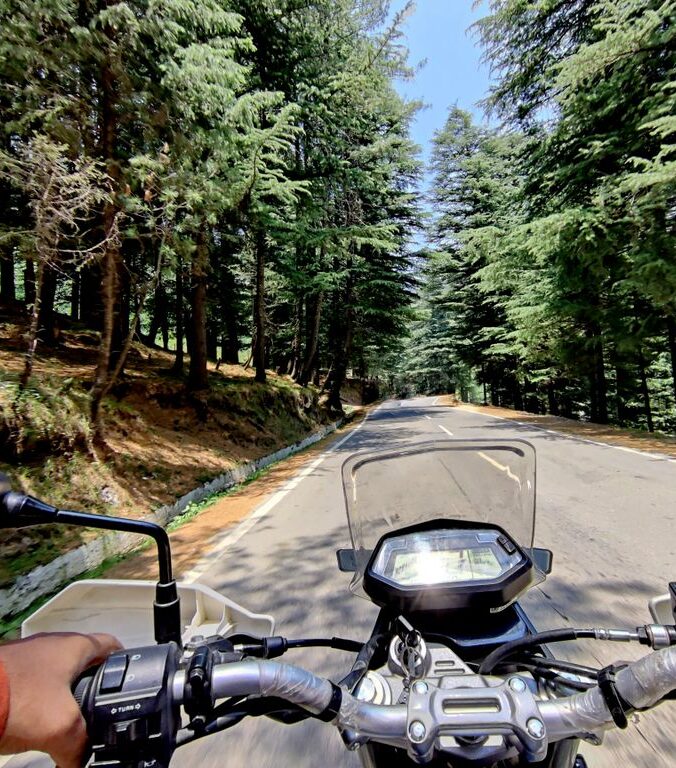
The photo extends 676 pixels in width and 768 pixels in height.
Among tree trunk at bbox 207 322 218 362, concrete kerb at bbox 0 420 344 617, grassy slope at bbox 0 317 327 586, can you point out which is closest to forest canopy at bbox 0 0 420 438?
grassy slope at bbox 0 317 327 586

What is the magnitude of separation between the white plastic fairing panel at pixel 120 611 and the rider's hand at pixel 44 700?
0.93 m

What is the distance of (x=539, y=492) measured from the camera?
260 inches

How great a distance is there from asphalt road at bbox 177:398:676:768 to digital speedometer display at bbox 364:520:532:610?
301 mm

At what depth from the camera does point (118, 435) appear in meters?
8.15

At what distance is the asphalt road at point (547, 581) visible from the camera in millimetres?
2080

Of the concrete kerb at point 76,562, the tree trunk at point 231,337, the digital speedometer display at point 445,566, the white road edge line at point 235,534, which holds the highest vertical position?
the tree trunk at point 231,337

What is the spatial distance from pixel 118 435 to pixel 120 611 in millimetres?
6724

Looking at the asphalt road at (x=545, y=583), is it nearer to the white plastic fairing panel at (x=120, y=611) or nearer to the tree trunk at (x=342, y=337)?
the white plastic fairing panel at (x=120, y=611)

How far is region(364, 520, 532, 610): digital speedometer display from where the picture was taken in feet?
4.95

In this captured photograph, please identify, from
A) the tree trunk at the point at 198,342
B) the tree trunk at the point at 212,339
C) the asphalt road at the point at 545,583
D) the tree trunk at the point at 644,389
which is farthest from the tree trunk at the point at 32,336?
the tree trunk at the point at 644,389

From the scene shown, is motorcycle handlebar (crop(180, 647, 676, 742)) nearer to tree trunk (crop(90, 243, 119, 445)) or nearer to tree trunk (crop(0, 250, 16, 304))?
tree trunk (crop(90, 243, 119, 445))

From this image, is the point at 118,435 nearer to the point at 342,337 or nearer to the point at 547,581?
the point at 547,581

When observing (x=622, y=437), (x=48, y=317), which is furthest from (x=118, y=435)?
(x=622, y=437)

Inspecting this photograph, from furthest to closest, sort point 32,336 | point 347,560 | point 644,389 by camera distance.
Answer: point 644,389
point 32,336
point 347,560
